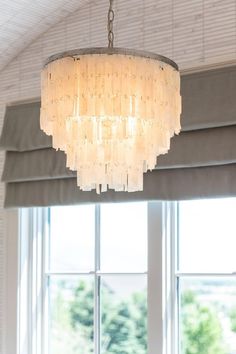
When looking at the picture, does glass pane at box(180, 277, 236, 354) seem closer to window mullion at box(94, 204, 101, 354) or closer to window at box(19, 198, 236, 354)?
window at box(19, 198, 236, 354)

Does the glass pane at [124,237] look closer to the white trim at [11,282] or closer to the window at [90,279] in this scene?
the window at [90,279]

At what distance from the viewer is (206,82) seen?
296cm

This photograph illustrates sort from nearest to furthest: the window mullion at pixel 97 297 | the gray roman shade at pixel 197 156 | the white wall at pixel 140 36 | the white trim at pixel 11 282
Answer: the gray roman shade at pixel 197 156 → the white wall at pixel 140 36 → the window mullion at pixel 97 297 → the white trim at pixel 11 282

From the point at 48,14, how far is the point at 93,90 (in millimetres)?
1684

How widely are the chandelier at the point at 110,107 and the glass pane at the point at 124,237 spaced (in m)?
1.29

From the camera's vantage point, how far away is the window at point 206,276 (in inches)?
119

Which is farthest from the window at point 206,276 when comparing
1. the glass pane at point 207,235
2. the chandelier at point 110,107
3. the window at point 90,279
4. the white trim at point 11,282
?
the chandelier at point 110,107

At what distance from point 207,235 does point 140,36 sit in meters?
0.97

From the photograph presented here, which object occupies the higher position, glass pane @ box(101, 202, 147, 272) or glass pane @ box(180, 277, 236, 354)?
glass pane @ box(101, 202, 147, 272)

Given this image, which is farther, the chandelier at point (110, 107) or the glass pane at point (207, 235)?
the glass pane at point (207, 235)

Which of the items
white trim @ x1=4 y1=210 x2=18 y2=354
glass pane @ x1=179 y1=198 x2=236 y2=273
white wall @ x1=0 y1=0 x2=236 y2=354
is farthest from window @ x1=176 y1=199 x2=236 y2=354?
white trim @ x1=4 y1=210 x2=18 y2=354

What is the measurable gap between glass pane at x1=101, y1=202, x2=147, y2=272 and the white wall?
1.96ft

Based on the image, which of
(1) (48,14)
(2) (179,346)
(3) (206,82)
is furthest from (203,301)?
(1) (48,14)

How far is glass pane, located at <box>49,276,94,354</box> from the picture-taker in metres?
3.49
